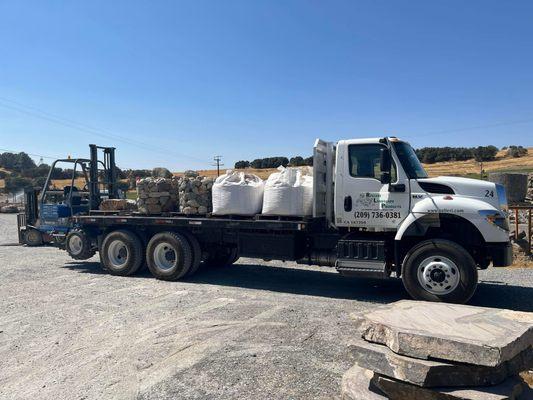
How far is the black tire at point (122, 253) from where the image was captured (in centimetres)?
1076

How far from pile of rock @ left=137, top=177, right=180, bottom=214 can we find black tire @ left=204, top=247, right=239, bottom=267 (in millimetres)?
1826

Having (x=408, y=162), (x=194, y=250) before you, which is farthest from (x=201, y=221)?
(x=408, y=162)

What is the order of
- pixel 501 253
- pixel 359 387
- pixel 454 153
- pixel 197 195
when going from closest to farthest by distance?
pixel 359 387 < pixel 501 253 < pixel 197 195 < pixel 454 153

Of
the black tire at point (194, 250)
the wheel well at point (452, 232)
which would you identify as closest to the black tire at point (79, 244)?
the black tire at point (194, 250)

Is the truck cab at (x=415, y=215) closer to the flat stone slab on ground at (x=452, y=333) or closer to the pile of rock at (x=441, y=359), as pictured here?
the flat stone slab on ground at (x=452, y=333)

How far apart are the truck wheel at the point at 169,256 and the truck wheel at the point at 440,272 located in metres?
4.72

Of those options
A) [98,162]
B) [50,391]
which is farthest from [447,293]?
[98,162]

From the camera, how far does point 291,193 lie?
8.77 meters

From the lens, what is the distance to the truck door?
803cm

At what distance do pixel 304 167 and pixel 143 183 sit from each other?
12.6 ft

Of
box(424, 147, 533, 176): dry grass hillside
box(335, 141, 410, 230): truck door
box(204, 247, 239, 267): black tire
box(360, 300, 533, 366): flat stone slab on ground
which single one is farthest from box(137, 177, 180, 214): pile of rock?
box(424, 147, 533, 176): dry grass hillside

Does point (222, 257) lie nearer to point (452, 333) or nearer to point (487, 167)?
point (452, 333)

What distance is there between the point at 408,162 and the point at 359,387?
5077 mm

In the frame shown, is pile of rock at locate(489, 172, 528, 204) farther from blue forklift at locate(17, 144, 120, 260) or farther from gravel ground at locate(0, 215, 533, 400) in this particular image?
blue forklift at locate(17, 144, 120, 260)
